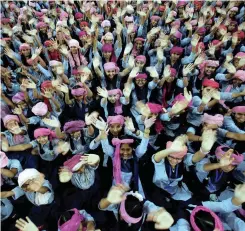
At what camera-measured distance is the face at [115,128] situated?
124 inches

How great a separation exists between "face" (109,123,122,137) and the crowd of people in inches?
0.5

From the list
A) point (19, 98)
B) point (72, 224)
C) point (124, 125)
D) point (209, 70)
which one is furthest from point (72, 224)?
point (209, 70)

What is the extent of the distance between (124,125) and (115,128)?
18 centimetres

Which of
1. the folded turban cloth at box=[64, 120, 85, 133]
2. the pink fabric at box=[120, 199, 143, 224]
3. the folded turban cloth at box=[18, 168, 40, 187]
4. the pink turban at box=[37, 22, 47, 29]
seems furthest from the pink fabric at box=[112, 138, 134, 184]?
the pink turban at box=[37, 22, 47, 29]

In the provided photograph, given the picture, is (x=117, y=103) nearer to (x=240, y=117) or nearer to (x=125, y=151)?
(x=125, y=151)

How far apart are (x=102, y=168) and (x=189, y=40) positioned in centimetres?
354

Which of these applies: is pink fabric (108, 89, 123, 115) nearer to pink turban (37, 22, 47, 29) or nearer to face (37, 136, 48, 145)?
face (37, 136, 48, 145)

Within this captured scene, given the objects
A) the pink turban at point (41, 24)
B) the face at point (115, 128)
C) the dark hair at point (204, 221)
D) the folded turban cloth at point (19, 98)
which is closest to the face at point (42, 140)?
the face at point (115, 128)

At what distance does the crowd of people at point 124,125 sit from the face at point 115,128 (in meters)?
0.01

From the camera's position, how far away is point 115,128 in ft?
10.4

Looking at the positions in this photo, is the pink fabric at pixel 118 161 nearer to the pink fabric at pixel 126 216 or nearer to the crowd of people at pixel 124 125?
the crowd of people at pixel 124 125

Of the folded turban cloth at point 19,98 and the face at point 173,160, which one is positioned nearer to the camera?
the face at point 173,160

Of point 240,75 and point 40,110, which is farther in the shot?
point 240,75

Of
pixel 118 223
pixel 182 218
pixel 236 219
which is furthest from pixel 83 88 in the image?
pixel 236 219
